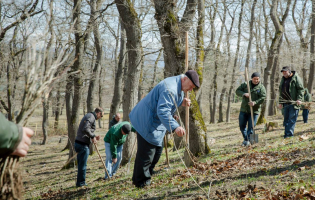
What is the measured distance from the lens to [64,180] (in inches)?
383

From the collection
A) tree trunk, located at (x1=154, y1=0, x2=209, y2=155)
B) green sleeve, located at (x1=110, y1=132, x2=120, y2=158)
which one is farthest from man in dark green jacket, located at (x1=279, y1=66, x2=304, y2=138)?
green sleeve, located at (x1=110, y1=132, x2=120, y2=158)

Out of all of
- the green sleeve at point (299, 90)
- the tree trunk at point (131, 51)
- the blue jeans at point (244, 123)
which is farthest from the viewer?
the tree trunk at point (131, 51)

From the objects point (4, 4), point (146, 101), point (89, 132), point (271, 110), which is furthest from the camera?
point (271, 110)

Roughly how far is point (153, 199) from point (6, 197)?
2.63m

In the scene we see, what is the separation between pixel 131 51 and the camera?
9.52 metres

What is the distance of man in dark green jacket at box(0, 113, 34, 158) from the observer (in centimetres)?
201

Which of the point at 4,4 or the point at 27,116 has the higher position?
the point at 4,4

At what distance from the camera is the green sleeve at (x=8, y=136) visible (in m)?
2.00

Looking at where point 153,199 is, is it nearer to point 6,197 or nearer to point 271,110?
point 6,197

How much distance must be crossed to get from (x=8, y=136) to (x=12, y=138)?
57mm

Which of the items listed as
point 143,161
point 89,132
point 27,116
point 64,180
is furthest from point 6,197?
point 64,180

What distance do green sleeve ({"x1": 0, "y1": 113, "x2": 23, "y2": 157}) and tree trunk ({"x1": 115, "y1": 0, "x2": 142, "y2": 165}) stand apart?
7.20 metres

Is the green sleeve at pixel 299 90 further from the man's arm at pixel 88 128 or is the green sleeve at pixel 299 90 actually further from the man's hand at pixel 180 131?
the man's arm at pixel 88 128

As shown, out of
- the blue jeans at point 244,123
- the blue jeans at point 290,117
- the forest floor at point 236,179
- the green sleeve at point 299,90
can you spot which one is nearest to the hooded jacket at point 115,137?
the forest floor at point 236,179
